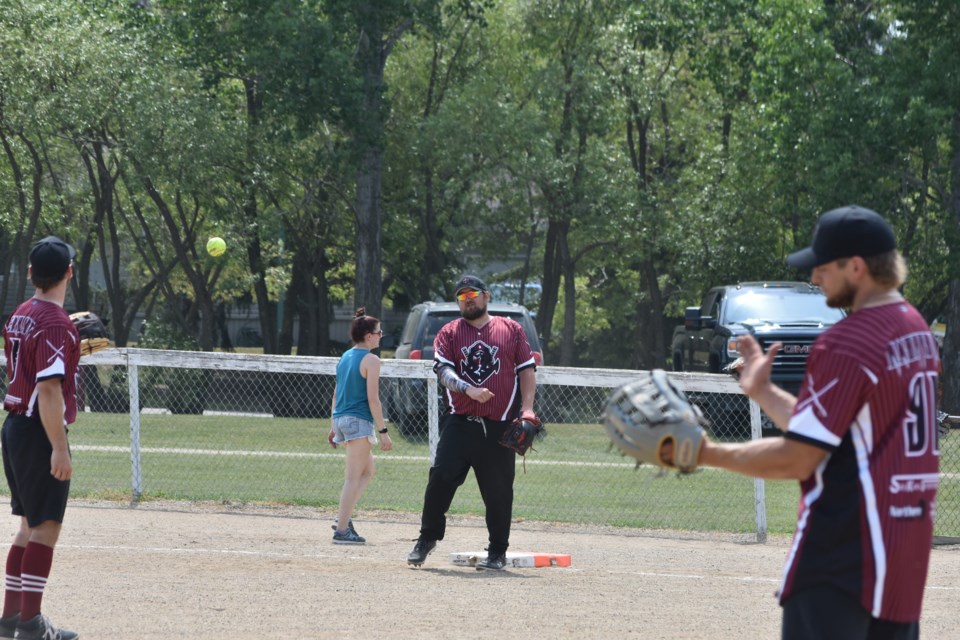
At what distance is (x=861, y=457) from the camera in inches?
138

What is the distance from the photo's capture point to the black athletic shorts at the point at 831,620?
3.50 meters

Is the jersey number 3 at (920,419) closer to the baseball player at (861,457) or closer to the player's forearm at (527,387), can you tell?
the baseball player at (861,457)

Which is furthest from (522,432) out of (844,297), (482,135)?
(482,135)

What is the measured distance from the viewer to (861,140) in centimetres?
2211

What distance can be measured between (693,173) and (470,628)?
26.6m

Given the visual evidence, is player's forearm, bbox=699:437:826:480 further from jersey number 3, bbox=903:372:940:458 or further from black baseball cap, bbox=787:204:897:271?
black baseball cap, bbox=787:204:897:271

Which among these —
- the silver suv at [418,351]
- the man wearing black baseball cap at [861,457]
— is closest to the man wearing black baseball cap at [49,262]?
the man wearing black baseball cap at [861,457]

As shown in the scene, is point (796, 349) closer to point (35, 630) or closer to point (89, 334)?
point (89, 334)

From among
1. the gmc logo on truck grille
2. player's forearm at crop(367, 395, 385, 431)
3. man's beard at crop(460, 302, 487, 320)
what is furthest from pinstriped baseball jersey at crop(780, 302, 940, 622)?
the gmc logo on truck grille

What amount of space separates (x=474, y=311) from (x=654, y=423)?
5.43m

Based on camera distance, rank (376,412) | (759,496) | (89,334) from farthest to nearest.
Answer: (759,496) < (376,412) < (89,334)

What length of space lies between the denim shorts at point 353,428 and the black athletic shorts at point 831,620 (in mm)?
6993

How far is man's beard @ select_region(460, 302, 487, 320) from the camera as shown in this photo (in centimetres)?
905

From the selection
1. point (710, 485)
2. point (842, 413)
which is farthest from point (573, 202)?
point (842, 413)
